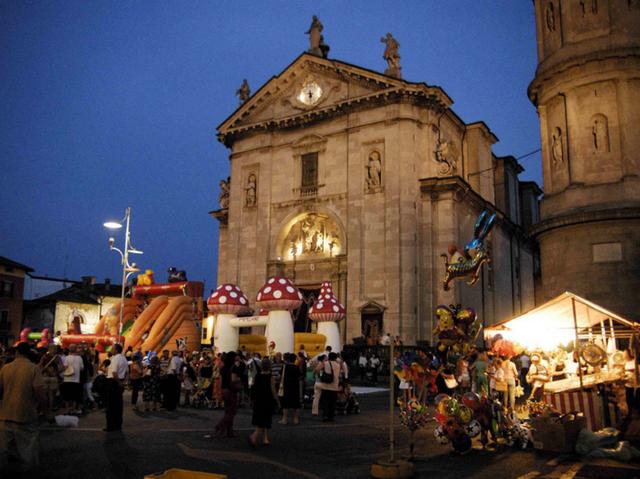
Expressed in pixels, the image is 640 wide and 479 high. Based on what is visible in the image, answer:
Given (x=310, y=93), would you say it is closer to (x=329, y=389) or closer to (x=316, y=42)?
(x=316, y=42)

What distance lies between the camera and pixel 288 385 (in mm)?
14422

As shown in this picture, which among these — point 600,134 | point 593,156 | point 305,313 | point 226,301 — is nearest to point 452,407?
point 226,301

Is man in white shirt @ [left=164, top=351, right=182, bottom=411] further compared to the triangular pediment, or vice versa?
the triangular pediment

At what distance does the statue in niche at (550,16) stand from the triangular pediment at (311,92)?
31.6 feet

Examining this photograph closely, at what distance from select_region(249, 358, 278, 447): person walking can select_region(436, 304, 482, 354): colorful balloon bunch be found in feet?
15.6

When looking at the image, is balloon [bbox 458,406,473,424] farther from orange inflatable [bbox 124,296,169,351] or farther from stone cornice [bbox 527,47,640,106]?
orange inflatable [bbox 124,296,169,351]

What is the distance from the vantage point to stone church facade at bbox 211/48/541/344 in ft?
104

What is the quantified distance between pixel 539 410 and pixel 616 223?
10.2 m

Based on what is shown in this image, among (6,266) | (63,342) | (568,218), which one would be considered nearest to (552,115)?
(568,218)

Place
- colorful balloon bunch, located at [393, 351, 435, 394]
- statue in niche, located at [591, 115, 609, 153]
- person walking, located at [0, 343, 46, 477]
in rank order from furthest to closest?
statue in niche, located at [591, 115, 609, 153] < colorful balloon bunch, located at [393, 351, 435, 394] < person walking, located at [0, 343, 46, 477]

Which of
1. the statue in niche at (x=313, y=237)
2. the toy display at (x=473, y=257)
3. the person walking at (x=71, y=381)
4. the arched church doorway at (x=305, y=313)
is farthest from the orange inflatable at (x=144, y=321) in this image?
the toy display at (x=473, y=257)

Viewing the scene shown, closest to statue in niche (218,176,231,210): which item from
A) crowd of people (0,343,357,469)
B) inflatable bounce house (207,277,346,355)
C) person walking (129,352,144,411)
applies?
inflatable bounce house (207,277,346,355)

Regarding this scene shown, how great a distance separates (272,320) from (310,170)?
1633cm

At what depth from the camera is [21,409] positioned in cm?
836
